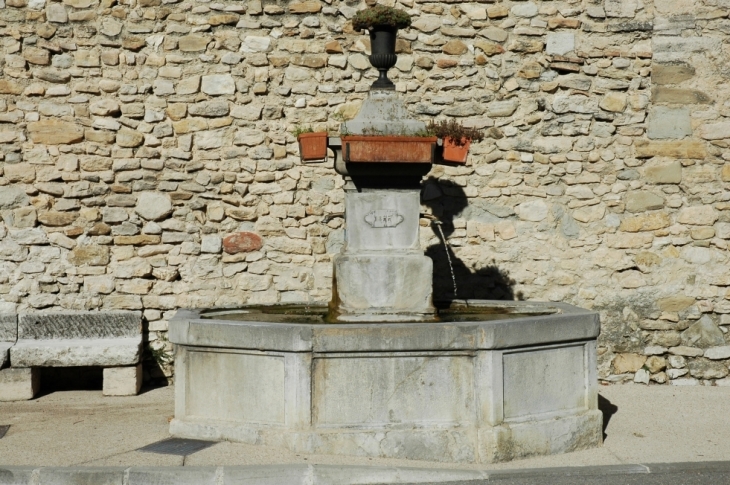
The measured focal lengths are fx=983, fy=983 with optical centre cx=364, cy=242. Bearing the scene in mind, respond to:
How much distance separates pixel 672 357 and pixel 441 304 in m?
2.23

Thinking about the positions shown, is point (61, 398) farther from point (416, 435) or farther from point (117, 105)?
point (416, 435)

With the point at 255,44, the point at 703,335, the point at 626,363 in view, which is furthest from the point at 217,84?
the point at 703,335

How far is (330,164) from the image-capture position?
7934mm

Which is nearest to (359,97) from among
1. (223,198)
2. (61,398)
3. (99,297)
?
(223,198)

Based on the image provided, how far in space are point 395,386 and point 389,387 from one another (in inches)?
1.3

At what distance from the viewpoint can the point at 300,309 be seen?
681cm

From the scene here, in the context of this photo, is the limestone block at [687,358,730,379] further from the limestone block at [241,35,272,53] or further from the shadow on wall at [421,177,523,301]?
the limestone block at [241,35,272,53]

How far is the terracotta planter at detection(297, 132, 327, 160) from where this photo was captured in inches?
235

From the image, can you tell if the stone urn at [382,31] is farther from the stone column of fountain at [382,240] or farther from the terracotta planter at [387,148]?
the terracotta planter at [387,148]

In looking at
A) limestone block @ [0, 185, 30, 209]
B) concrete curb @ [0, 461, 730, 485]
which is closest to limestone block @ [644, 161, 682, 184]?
concrete curb @ [0, 461, 730, 485]

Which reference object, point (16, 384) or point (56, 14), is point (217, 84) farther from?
point (16, 384)

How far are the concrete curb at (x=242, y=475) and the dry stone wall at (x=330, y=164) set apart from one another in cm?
307

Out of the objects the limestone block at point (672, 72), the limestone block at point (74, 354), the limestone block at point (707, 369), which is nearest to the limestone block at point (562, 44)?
the limestone block at point (672, 72)

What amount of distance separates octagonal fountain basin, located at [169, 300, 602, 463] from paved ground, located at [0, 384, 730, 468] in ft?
0.36
